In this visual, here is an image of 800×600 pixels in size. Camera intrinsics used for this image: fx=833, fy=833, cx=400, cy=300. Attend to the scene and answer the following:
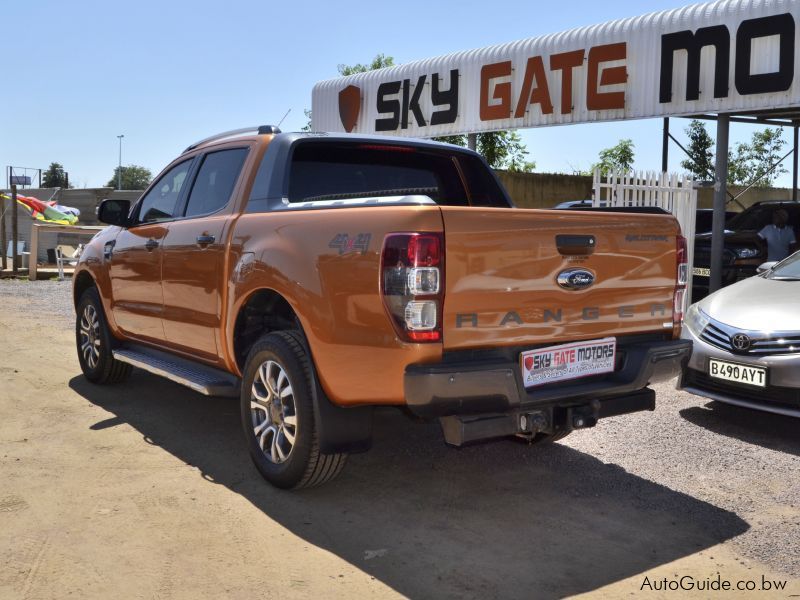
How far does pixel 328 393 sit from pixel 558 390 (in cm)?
110

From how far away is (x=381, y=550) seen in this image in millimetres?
3678

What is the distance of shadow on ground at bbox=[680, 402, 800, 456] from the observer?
564cm

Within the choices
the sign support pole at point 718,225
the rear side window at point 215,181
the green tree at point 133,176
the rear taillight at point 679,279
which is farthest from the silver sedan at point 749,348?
the green tree at point 133,176

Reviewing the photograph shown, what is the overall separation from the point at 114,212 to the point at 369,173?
2.27 meters

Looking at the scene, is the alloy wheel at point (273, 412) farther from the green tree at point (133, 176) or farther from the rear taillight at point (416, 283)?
the green tree at point (133, 176)

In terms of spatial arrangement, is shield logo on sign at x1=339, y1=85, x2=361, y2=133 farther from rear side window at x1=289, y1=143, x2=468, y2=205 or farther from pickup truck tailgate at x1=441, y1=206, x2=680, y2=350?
pickup truck tailgate at x1=441, y1=206, x2=680, y2=350

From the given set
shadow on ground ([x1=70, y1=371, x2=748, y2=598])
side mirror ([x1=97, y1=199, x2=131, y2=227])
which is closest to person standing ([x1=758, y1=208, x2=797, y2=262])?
shadow on ground ([x1=70, y1=371, x2=748, y2=598])

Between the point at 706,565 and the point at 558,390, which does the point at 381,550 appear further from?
the point at 706,565

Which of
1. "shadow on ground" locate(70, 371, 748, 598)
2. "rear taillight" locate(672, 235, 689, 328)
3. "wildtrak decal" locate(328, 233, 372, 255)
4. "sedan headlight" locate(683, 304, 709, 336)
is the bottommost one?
"shadow on ground" locate(70, 371, 748, 598)

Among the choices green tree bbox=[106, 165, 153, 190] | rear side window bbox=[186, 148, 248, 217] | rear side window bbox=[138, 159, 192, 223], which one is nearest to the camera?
rear side window bbox=[186, 148, 248, 217]

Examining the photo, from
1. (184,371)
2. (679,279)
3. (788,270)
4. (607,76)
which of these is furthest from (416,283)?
(607,76)

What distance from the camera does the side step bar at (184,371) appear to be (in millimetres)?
4848

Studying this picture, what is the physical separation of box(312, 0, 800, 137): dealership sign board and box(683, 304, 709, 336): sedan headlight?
577 centimetres

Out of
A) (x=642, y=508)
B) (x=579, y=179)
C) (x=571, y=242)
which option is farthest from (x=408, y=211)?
(x=579, y=179)
